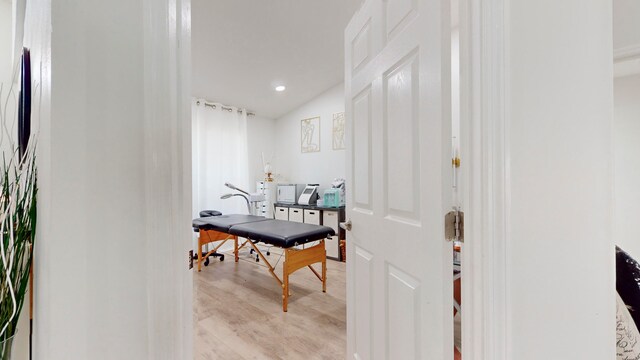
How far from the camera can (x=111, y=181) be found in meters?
0.61

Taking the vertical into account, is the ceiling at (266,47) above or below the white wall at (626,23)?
above

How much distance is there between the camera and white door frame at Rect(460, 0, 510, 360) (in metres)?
0.69

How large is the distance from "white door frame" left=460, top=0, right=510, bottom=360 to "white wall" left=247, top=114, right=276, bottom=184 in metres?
4.24

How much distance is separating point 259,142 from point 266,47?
2246mm

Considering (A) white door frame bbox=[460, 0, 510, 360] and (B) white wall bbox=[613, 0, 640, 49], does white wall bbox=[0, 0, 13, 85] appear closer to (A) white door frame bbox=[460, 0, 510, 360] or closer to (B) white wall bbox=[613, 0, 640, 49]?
(A) white door frame bbox=[460, 0, 510, 360]

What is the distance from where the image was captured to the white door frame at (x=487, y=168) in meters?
0.69

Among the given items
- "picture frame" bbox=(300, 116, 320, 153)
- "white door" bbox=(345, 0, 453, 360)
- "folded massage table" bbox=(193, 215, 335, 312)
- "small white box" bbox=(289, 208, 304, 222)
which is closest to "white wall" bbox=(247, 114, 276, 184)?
"picture frame" bbox=(300, 116, 320, 153)

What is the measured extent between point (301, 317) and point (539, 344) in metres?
1.73

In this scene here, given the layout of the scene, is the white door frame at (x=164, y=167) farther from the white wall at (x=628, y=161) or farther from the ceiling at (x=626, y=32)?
the white wall at (x=628, y=161)

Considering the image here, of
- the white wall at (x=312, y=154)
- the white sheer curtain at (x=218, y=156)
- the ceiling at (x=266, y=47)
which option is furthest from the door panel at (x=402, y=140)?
the white sheer curtain at (x=218, y=156)

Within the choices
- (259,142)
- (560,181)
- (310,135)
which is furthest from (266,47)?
(560,181)

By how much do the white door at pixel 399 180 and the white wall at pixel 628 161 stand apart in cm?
206

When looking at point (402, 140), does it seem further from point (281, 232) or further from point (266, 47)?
point (266, 47)

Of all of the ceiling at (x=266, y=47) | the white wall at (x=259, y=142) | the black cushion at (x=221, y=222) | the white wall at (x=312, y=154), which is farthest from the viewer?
the white wall at (x=259, y=142)
